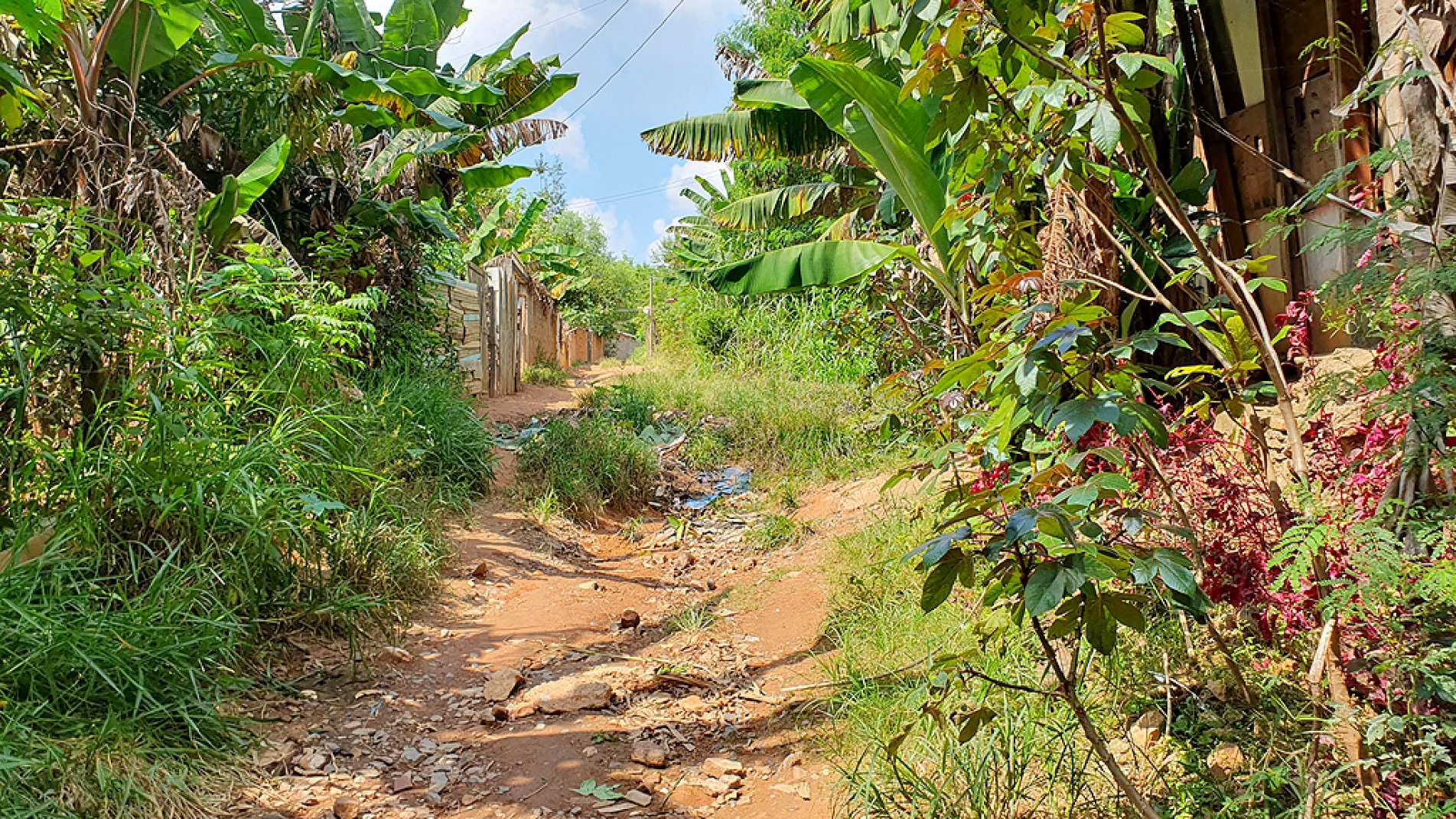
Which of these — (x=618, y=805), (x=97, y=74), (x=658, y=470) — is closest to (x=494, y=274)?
(x=658, y=470)

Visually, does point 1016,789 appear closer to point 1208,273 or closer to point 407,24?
point 1208,273

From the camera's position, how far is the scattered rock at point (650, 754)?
9.42 ft

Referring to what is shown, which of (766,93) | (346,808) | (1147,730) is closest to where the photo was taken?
(1147,730)

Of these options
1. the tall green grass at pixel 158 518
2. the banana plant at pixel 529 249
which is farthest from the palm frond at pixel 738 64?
the tall green grass at pixel 158 518

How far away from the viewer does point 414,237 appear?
7.91 meters

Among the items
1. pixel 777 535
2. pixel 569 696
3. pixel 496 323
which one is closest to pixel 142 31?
pixel 569 696

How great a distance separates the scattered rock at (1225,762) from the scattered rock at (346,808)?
7.86ft

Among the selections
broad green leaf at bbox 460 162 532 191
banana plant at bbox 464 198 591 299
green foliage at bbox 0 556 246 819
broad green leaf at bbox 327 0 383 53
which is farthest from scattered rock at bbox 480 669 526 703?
banana plant at bbox 464 198 591 299

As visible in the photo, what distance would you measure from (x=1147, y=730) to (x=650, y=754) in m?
1.59

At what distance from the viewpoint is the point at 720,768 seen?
112 inches

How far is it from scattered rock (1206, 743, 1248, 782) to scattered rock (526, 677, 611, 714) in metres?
2.10

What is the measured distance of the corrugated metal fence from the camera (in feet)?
33.6

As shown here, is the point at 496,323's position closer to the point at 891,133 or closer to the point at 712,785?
the point at 891,133

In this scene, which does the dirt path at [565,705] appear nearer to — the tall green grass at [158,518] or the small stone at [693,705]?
the small stone at [693,705]
